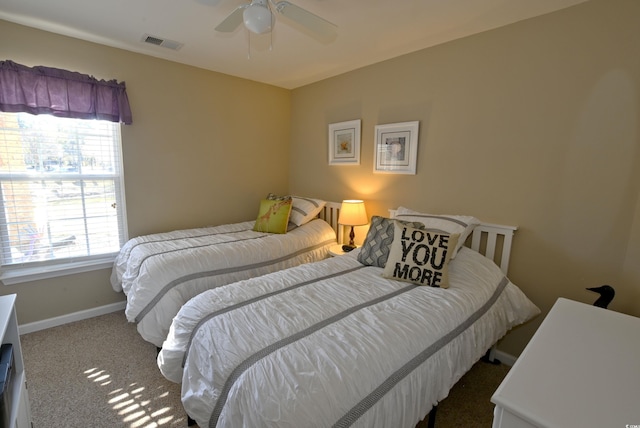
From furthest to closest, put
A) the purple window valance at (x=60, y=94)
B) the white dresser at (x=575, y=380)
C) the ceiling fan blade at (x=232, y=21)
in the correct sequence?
the purple window valance at (x=60, y=94) → the ceiling fan blade at (x=232, y=21) → the white dresser at (x=575, y=380)

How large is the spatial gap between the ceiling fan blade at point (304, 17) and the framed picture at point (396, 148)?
1189 mm

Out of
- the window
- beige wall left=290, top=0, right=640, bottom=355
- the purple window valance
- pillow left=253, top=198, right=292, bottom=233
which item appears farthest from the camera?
pillow left=253, top=198, right=292, bottom=233

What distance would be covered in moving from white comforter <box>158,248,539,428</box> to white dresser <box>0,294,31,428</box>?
1.71 ft

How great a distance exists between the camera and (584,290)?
1.90 meters

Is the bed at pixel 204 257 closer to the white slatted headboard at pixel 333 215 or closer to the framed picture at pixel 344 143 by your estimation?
the white slatted headboard at pixel 333 215

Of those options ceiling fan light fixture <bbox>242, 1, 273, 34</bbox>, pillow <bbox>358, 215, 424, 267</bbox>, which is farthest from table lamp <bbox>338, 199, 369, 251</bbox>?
ceiling fan light fixture <bbox>242, 1, 273, 34</bbox>

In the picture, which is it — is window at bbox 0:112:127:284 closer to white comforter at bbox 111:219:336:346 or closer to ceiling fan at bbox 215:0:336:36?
white comforter at bbox 111:219:336:346

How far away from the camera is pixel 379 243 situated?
7.13ft

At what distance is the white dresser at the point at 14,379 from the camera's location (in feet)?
3.64

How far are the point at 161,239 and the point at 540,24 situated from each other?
3391 mm

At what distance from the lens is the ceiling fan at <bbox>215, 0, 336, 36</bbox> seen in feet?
4.97

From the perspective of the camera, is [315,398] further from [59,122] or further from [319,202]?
[59,122]

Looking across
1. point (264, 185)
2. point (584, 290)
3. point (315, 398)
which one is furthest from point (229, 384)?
point (264, 185)

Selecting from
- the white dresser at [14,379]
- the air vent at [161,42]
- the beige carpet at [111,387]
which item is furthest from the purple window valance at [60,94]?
the beige carpet at [111,387]
